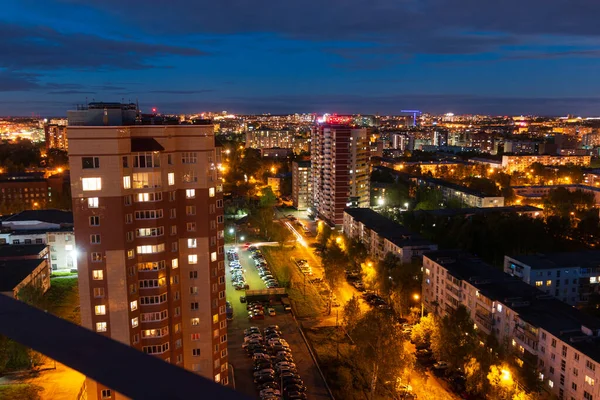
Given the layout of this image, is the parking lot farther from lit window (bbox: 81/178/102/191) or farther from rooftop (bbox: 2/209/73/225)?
rooftop (bbox: 2/209/73/225)

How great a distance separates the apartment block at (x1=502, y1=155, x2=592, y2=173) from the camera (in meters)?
26.0

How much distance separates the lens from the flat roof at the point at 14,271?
8.28 m

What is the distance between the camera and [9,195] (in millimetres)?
17000

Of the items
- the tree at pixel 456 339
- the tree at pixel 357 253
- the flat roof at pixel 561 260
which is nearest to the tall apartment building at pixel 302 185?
the tree at pixel 357 253

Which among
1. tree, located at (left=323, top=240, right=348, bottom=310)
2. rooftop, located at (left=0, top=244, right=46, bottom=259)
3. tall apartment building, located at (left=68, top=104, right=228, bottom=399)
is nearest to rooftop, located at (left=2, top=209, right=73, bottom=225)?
rooftop, located at (left=0, top=244, right=46, bottom=259)

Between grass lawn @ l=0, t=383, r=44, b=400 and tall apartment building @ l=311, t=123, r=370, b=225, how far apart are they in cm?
1033

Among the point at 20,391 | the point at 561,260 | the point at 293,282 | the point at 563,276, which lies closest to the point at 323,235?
the point at 293,282

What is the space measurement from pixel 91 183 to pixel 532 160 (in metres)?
26.6

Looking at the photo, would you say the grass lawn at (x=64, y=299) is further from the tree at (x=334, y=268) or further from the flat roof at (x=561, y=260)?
the flat roof at (x=561, y=260)

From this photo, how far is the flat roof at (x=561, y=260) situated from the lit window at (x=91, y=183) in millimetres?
7826

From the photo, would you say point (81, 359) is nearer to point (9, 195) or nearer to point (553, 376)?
point (553, 376)

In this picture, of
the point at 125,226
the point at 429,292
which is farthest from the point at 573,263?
the point at 125,226

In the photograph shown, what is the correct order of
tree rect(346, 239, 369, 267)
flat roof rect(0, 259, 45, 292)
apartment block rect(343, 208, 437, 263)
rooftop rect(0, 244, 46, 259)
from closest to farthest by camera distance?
flat roof rect(0, 259, 45, 292) → apartment block rect(343, 208, 437, 263) → rooftop rect(0, 244, 46, 259) → tree rect(346, 239, 369, 267)

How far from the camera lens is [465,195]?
17.5 metres
